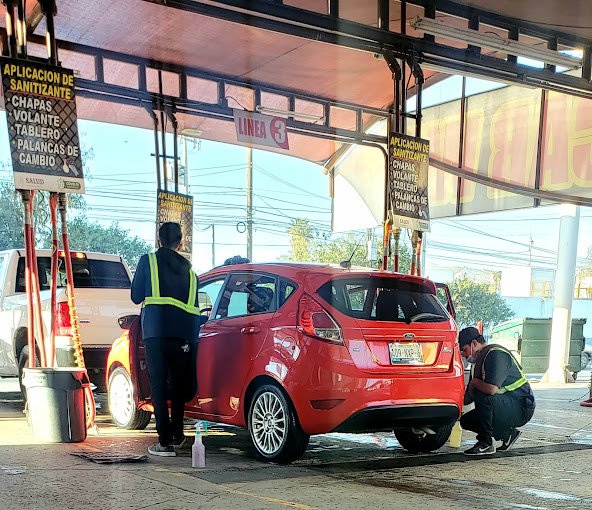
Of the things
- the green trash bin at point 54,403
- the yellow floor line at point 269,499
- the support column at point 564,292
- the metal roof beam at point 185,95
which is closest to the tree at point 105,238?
the metal roof beam at point 185,95

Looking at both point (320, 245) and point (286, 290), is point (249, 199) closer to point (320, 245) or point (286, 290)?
point (320, 245)

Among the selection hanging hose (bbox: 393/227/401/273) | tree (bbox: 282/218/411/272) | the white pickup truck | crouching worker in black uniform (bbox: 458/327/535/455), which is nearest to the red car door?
the white pickup truck

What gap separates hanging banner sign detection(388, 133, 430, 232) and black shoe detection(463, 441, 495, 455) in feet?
12.3

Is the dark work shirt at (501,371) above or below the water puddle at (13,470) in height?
above

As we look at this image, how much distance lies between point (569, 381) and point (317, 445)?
11646 mm

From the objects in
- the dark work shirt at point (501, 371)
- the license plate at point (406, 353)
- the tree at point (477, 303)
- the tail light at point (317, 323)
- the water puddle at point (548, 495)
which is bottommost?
the tree at point (477, 303)

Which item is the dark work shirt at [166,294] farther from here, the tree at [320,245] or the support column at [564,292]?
the tree at [320,245]

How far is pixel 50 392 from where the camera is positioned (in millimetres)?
6734

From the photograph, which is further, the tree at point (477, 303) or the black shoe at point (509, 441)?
the tree at point (477, 303)

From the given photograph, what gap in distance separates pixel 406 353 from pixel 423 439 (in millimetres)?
1244

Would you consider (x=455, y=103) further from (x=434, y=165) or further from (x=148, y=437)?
(x=148, y=437)

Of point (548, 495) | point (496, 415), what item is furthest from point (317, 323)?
point (496, 415)

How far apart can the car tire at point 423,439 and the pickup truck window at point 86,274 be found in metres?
4.43

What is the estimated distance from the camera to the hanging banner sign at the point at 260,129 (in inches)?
512
